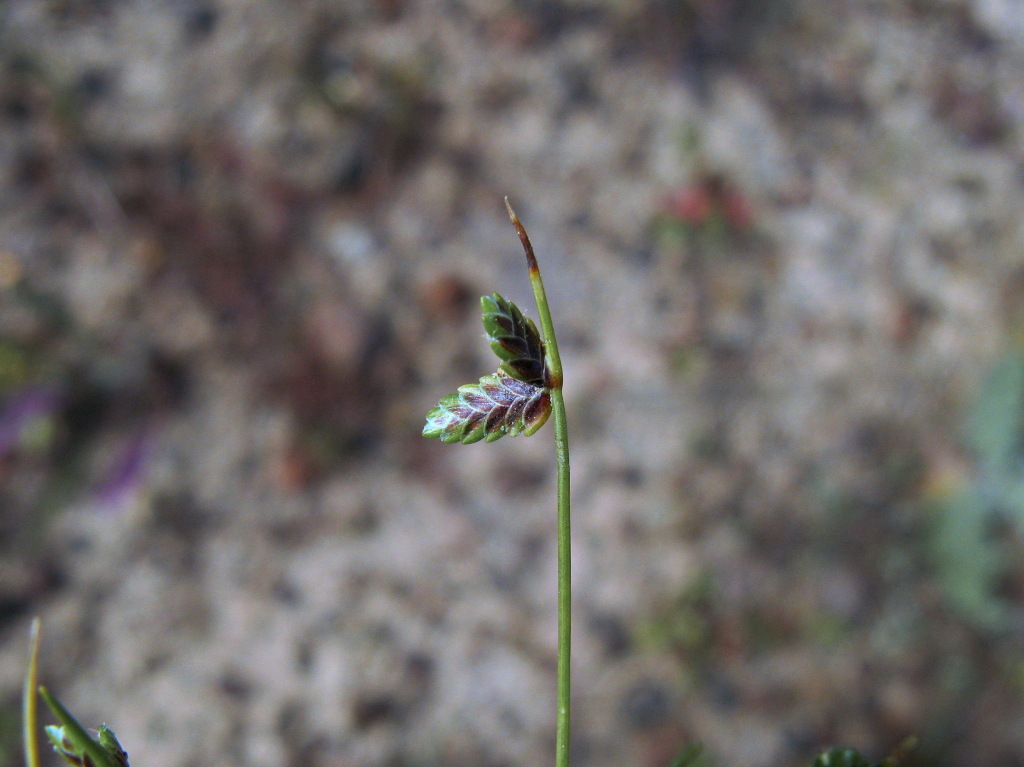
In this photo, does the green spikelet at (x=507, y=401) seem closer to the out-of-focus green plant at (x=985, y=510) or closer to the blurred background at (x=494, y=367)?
the blurred background at (x=494, y=367)

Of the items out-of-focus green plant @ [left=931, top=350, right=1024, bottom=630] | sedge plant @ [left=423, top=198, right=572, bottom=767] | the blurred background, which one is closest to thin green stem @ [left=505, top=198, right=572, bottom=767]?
sedge plant @ [left=423, top=198, right=572, bottom=767]

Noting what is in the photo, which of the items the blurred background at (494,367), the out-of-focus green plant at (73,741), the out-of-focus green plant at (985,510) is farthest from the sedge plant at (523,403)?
the out-of-focus green plant at (985,510)

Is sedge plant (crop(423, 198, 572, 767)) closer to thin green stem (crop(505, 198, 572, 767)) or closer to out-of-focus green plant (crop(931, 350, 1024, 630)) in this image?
thin green stem (crop(505, 198, 572, 767))

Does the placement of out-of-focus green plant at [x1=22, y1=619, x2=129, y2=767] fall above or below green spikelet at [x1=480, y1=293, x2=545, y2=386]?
below

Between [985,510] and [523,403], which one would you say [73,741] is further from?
[985,510]

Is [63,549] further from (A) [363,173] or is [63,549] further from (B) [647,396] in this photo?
(B) [647,396]

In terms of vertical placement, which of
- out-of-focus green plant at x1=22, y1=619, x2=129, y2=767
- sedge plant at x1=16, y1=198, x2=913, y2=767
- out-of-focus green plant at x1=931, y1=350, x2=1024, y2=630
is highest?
out-of-focus green plant at x1=931, y1=350, x2=1024, y2=630

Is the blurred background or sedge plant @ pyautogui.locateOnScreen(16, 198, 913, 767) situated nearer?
sedge plant @ pyautogui.locateOnScreen(16, 198, 913, 767)

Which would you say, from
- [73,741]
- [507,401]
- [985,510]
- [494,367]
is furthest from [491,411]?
[985,510]
